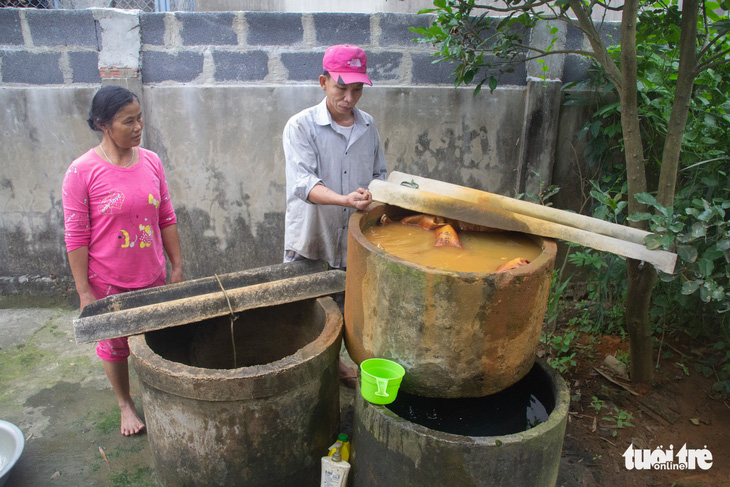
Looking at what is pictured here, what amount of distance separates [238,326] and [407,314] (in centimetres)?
155

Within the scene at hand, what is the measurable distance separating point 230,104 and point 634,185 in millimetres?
3089

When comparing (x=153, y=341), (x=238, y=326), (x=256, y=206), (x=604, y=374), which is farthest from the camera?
(x=256, y=206)

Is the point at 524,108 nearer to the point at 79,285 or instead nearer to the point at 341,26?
the point at 341,26

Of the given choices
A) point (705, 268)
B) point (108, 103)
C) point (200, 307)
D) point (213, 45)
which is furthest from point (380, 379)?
point (213, 45)

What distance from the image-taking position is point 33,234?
15.8 feet

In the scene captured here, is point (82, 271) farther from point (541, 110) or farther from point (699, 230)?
point (541, 110)

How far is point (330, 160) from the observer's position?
3348 millimetres

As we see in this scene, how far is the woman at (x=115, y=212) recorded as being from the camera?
2912 millimetres

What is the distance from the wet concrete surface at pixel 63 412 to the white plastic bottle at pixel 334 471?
28.4 inches

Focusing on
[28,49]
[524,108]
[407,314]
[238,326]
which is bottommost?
[238,326]

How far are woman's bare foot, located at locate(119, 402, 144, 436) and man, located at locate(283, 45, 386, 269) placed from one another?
4.46 feet

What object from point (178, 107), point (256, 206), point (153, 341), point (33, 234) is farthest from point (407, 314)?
point (33, 234)

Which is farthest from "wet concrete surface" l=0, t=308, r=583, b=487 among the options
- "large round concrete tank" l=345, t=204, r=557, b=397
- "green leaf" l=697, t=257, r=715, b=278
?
"green leaf" l=697, t=257, r=715, b=278

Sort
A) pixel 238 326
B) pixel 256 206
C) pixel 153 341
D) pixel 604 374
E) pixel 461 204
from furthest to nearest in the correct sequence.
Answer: pixel 256 206 < pixel 604 374 < pixel 238 326 < pixel 153 341 < pixel 461 204
